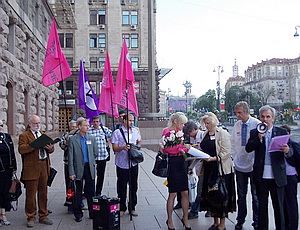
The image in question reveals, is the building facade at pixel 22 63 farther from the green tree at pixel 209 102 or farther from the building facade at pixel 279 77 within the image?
the building facade at pixel 279 77

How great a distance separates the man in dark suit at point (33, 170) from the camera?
6.24 meters

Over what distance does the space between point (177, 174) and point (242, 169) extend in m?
1.07

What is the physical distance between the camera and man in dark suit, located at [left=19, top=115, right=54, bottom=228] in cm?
624

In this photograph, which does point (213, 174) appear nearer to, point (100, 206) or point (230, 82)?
point (100, 206)

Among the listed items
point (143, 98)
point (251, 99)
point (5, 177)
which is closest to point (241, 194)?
point (5, 177)

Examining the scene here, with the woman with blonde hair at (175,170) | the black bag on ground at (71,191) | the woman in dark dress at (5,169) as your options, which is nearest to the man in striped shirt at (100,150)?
the black bag on ground at (71,191)

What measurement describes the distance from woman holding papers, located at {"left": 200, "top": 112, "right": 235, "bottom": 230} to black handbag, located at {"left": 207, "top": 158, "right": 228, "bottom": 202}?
47 millimetres

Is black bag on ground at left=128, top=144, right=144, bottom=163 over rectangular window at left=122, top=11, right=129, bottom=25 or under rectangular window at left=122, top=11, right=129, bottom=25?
under

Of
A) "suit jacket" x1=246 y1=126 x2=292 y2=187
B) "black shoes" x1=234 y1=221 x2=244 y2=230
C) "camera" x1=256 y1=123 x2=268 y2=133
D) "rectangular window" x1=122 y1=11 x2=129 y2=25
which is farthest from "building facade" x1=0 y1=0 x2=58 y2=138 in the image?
"rectangular window" x1=122 y1=11 x2=129 y2=25

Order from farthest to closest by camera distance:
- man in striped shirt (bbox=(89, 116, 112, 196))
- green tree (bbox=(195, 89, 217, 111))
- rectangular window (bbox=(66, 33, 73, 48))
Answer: green tree (bbox=(195, 89, 217, 111)), rectangular window (bbox=(66, 33, 73, 48)), man in striped shirt (bbox=(89, 116, 112, 196))

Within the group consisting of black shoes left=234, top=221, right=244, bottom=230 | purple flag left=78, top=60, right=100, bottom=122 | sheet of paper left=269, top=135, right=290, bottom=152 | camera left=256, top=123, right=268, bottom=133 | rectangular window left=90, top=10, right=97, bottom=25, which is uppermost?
rectangular window left=90, top=10, right=97, bottom=25

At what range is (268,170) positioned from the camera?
5.36 metres

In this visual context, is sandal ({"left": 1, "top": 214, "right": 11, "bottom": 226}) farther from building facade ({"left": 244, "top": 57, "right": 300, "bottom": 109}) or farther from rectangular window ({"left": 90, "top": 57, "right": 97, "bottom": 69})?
building facade ({"left": 244, "top": 57, "right": 300, "bottom": 109})

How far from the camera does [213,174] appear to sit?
5.94 m
